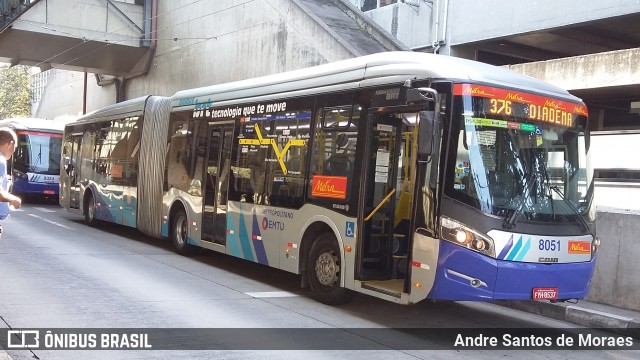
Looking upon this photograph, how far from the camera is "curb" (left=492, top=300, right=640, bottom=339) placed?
7512 millimetres

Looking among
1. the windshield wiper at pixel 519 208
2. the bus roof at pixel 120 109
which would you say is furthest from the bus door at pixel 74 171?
the windshield wiper at pixel 519 208

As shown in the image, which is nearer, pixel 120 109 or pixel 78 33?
pixel 120 109

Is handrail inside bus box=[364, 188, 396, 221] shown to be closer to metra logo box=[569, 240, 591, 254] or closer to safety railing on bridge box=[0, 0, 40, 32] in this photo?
metra logo box=[569, 240, 591, 254]

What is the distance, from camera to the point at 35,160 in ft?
79.2

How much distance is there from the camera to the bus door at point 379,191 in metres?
7.54

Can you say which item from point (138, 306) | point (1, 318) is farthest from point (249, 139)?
point (1, 318)

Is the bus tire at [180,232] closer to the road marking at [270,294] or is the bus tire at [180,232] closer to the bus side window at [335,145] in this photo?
the road marking at [270,294]

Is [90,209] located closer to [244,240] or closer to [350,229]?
[244,240]

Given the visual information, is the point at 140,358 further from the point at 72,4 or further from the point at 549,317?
the point at 72,4

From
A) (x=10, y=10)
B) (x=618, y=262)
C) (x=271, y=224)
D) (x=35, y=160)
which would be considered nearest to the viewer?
(x=618, y=262)

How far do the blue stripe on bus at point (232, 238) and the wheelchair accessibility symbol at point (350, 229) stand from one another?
291 centimetres

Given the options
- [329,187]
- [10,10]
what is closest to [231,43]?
[10,10]

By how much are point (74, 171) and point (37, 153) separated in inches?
272

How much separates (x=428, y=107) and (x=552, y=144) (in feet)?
4.97
